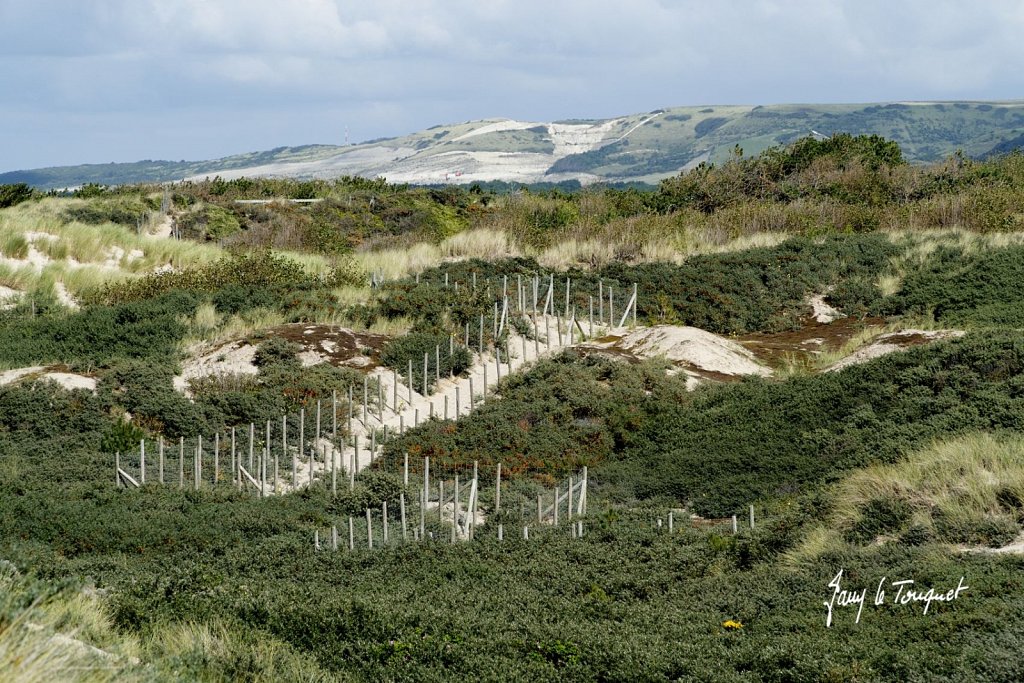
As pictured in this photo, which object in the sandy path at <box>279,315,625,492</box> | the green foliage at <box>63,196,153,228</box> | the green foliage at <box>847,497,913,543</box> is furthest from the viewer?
the green foliage at <box>63,196,153,228</box>

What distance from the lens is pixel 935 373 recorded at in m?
18.5

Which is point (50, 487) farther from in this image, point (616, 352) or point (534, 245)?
point (534, 245)

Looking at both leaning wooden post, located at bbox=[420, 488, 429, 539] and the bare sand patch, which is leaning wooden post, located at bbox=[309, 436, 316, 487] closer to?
leaning wooden post, located at bbox=[420, 488, 429, 539]

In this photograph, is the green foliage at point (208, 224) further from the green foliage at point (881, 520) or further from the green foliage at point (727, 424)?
the green foliage at point (881, 520)

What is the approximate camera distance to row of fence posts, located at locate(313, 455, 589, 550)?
14672 mm

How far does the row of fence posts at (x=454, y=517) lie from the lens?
1467cm

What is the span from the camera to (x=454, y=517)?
14.9m

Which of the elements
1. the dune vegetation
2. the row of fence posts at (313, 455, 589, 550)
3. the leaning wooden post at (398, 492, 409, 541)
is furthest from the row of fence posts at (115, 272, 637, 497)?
the leaning wooden post at (398, 492, 409, 541)

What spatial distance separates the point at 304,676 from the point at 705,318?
20759mm

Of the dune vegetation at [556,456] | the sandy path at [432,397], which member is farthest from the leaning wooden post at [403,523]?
the sandy path at [432,397]
